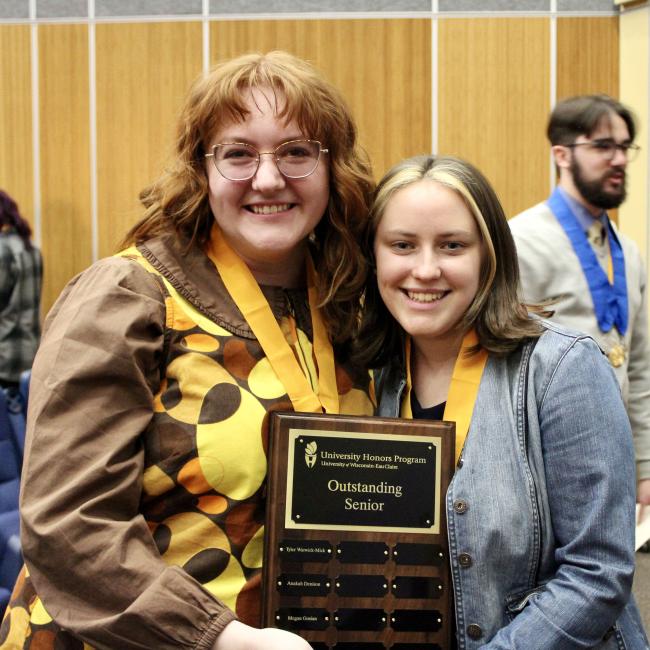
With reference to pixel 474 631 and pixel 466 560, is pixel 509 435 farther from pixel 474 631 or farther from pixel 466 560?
pixel 474 631

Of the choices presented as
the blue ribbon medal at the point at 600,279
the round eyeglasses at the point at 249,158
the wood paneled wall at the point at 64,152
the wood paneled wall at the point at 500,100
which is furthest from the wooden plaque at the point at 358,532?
the wood paneled wall at the point at 64,152

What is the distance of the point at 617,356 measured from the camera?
3.63 metres

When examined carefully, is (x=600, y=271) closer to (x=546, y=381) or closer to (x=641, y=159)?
(x=546, y=381)

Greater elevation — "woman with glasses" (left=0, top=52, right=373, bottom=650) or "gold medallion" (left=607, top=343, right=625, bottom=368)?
"woman with glasses" (left=0, top=52, right=373, bottom=650)

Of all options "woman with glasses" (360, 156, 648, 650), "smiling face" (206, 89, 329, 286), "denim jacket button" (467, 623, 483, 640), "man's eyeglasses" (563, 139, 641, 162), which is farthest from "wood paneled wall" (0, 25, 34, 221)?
"denim jacket button" (467, 623, 483, 640)

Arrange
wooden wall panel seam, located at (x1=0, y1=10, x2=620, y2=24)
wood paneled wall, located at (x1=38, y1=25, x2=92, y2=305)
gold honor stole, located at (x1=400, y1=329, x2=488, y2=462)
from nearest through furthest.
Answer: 1. gold honor stole, located at (x1=400, y1=329, x2=488, y2=462)
2. wooden wall panel seam, located at (x1=0, y1=10, x2=620, y2=24)
3. wood paneled wall, located at (x1=38, y1=25, x2=92, y2=305)

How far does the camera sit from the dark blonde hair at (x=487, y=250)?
1.78 meters

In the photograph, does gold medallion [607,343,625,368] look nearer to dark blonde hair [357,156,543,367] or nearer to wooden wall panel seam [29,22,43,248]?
dark blonde hair [357,156,543,367]

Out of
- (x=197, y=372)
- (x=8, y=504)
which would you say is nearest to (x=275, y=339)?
(x=197, y=372)

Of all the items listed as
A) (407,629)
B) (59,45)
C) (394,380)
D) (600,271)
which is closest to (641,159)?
(600,271)

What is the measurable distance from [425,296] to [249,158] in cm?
44

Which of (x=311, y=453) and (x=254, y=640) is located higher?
(x=311, y=453)

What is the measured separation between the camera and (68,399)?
59.9 inches

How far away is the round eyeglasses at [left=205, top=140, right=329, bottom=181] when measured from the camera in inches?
70.7
